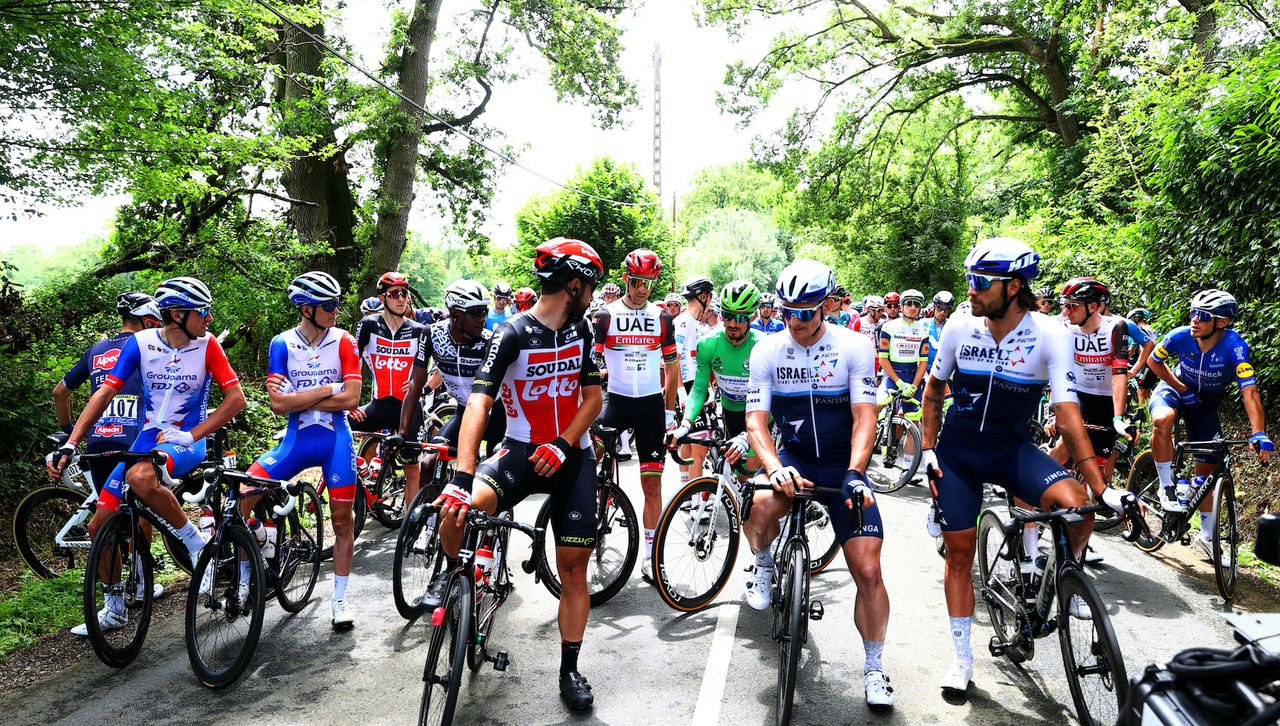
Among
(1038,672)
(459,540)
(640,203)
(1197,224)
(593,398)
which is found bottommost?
(1038,672)

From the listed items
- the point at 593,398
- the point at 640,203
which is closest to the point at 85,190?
the point at 593,398

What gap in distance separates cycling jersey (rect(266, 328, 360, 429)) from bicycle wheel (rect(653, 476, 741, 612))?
2.44 meters

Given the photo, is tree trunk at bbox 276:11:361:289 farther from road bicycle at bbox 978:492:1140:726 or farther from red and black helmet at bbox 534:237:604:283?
road bicycle at bbox 978:492:1140:726

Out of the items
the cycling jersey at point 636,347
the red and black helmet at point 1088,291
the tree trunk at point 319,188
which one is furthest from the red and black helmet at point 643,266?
the tree trunk at point 319,188

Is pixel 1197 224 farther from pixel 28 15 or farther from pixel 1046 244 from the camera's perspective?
pixel 28 15

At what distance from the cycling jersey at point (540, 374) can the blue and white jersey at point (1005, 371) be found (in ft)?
6.92

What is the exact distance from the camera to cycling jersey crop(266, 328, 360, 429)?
5.70 m

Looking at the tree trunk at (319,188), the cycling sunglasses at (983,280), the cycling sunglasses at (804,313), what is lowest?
the cycling sunglasses at (804,313)

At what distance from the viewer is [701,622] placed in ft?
18.5

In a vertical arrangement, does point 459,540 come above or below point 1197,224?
below

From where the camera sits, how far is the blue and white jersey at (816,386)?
185 inches

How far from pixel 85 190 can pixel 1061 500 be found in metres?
9.44

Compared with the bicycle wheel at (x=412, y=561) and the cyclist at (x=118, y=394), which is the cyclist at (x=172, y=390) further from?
the bicycle wheel at (x=412, y=561)

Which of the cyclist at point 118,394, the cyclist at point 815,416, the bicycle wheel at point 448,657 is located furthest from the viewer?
the cyclist at point 118,394
